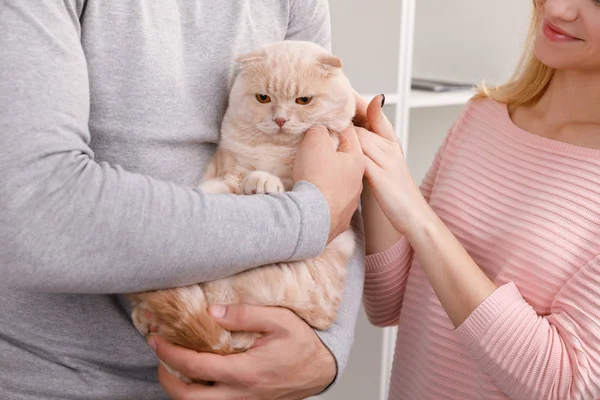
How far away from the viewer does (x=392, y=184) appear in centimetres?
115

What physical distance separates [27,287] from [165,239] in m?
0.17

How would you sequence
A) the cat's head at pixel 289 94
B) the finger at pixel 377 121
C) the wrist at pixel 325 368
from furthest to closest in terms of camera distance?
the finger at pixel 377 121
the cat's head at pixel 289 94
the wrist at pixel 325 368

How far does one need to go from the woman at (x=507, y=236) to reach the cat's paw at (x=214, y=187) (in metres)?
0.29

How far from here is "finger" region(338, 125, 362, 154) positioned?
107cm

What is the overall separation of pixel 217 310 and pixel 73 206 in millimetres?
276

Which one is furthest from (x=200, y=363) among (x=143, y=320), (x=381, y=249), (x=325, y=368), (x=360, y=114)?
(x=360, y=114)

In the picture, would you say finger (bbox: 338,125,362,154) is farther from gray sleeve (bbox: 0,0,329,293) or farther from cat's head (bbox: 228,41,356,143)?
gray sleeve (bbox: 0,0,329,293)

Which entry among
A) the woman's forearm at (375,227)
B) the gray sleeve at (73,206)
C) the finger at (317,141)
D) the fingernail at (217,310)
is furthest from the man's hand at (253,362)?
the woman's forearm at (375,227)

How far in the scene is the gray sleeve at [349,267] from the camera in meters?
0.99

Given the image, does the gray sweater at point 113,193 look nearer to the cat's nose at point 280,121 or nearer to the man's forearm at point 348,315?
the man's forearm at point 348,315

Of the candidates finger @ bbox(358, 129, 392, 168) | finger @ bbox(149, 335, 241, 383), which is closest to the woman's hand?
finger @ bbox(358, 129, 392, 168)

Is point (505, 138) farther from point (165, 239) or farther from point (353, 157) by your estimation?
point (165, 239)

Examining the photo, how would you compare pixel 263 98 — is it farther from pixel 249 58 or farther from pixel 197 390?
pixel 197 390

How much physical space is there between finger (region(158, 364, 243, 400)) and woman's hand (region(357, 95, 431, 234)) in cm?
46
